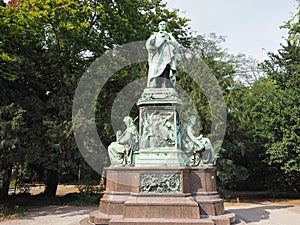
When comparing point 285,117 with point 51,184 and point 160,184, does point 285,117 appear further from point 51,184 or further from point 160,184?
point 51,184

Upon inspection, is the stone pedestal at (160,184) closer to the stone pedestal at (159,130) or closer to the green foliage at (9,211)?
the stone pedestal at (159,130)

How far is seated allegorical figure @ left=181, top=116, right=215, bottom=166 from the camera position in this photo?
9953 millimetres

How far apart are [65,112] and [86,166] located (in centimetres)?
341

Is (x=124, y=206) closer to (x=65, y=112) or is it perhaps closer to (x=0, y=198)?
(x=65, y=112)

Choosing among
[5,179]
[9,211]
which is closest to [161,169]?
[9,211]

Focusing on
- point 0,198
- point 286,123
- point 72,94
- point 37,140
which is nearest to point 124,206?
point 37,140

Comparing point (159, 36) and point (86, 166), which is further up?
point (159, 36)

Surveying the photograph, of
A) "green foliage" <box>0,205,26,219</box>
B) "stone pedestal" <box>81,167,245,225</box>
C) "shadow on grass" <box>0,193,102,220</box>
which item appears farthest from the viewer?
"shadow on grass" <box>0,193,102,220</box>

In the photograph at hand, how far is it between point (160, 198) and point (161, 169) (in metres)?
0.81

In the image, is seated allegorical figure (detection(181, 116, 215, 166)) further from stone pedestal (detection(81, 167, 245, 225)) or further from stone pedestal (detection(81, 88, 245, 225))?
stone pedestal (detection(81, 167, 245, 225))

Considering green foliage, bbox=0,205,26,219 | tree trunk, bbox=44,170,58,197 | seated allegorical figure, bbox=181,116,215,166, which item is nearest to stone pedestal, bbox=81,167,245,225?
seated allegorical figure, bbox=181,116,215,166

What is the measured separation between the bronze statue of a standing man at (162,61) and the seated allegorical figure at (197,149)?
1.82 m

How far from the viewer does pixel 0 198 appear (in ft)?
54.3

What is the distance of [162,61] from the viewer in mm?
10820
